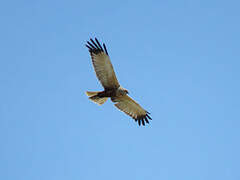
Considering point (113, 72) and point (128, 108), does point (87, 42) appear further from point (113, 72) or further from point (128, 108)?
point (128, 108)

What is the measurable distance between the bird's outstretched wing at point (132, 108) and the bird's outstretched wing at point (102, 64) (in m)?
1.23

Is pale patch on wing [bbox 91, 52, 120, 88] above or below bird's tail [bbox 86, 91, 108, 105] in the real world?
above

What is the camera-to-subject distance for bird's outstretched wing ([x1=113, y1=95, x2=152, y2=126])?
659 inches

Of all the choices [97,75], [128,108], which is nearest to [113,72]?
[97,75]

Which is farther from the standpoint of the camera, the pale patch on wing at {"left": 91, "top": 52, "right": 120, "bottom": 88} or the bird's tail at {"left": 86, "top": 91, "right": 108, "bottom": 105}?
the bird's tail at {"left": 86, "top": 91, "right": 108, "bottom": 105}

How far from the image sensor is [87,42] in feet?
51.5

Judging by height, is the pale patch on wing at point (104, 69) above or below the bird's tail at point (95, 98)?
above

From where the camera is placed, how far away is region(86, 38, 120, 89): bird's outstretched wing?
15.3m

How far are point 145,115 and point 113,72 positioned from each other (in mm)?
3081

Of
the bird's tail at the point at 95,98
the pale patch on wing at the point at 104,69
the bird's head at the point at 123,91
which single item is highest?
the pale patch on wing at the point at 104,69

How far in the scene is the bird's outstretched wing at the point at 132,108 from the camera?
1675 cm

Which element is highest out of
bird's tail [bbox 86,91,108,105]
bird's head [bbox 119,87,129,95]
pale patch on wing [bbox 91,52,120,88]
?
pale patch on wing [bbox 91,52,120,88]

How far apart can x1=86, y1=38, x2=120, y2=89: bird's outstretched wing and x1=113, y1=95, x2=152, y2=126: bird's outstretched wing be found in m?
1.23

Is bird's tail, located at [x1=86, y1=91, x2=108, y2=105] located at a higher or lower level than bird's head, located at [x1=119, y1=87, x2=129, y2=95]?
lower
